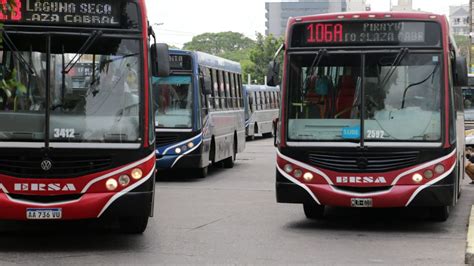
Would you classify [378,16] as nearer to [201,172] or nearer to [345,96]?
[345,96]

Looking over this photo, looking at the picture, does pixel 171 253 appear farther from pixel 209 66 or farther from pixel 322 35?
pixel 209 66

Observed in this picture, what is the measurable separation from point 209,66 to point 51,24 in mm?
11895

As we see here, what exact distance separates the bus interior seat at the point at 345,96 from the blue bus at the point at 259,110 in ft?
103

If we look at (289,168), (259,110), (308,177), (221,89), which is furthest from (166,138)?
(259,110)

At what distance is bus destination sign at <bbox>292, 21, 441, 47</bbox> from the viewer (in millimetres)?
12094

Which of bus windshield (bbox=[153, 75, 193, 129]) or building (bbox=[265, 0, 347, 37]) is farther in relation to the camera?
building (bbox=[265, 0, 347, 37])

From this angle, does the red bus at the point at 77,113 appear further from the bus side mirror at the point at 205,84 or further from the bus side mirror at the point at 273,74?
the bus side mirror at the point at 205,84

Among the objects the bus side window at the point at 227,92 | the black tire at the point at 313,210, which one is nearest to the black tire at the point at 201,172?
the bus side window at the point at 227,92

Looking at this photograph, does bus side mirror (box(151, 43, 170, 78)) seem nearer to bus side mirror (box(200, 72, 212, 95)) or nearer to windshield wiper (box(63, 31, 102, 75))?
windshield wiper (box(63, 31, 102, 75))

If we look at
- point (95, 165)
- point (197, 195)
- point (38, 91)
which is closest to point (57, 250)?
point (95, 165)

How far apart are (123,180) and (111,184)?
140 millimetres

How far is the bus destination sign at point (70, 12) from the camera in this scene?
1026 cm

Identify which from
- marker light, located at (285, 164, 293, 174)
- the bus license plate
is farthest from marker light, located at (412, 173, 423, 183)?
marker light, located at (285, 164, 293, 174)

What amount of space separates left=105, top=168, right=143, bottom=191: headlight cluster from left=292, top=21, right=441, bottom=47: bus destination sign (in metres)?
3.32
